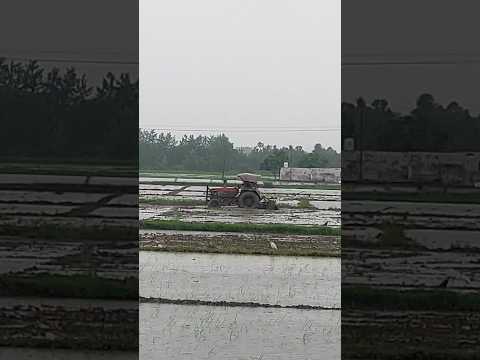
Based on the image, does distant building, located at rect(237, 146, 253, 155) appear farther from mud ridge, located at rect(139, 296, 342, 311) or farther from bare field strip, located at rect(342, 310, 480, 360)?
bare field strip, located at rect(342, 310, 480, 360)

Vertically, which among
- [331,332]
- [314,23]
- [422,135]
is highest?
[314,23]

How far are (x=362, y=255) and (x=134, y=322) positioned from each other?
1117 mm

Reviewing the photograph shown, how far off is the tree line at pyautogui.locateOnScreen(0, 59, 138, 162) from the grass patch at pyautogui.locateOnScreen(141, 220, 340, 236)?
9159mm

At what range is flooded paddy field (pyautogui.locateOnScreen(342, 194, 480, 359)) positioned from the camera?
3.11 metres

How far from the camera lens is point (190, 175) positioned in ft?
42.6

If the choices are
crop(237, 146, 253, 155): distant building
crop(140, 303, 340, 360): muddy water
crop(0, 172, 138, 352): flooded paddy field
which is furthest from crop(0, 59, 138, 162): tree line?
crop(237, 146, 253, 155): distant building

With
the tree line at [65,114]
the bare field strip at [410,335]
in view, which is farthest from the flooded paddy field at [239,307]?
the tree line at [65,114]

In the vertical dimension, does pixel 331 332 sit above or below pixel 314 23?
below

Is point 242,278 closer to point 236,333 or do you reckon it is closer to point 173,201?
point 236,333

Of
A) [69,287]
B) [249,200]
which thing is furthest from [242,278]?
[69,287]

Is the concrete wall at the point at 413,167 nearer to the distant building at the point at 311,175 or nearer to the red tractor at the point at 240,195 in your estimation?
the distant building at the point at 311,175

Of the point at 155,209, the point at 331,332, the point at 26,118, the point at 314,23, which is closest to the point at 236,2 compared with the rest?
the point at 314,23

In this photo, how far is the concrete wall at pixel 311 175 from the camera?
1251 centimetres

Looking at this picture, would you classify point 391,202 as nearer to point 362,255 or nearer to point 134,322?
point 362,255
